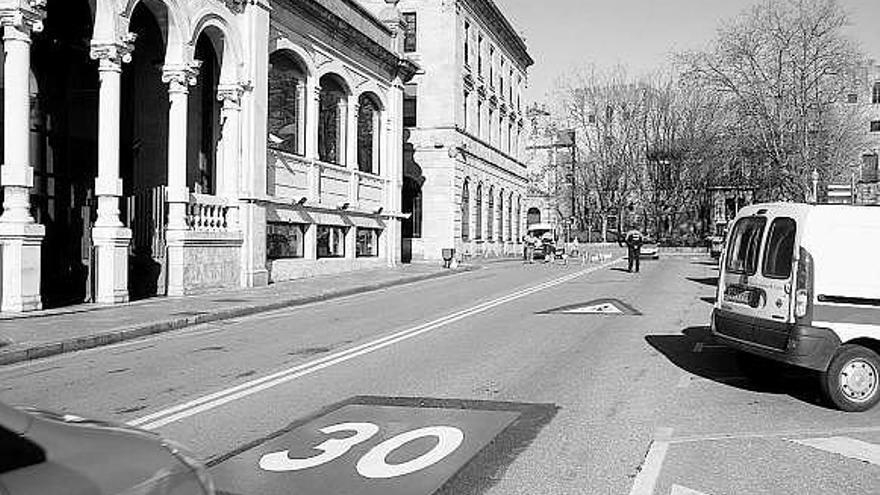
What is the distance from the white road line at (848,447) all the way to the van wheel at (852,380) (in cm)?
115

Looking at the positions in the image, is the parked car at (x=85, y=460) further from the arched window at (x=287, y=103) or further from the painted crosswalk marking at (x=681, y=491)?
the arched window at (x=287, y=103)

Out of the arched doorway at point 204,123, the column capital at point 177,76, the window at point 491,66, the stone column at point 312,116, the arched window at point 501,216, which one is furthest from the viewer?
the arched window at point 501,216

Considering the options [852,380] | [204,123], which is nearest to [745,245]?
[852,380]

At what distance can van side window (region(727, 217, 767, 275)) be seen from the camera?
937 cm

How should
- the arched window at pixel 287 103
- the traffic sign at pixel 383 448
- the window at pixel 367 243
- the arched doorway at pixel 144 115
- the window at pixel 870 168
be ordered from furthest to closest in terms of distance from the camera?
the window at pixel 870 168
the window at pixel 367 243
the arched window at pixel 287 103
the arched doorway at pixel 144 115
the traffic sign at pixel 383 448

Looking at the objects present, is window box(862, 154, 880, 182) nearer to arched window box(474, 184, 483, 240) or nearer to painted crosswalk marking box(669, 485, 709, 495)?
arched window box(474, 184, 483, 240)

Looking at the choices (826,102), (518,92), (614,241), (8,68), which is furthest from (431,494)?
(614,241)

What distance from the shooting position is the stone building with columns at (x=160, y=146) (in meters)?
16.9

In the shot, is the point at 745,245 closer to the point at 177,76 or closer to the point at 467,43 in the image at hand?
the point at 177,76

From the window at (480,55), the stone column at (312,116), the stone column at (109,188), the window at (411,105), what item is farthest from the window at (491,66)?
the stone column at (109,188)

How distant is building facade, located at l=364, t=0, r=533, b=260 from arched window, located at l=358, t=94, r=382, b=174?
886cm

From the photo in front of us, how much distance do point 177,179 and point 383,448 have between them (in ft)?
53.1

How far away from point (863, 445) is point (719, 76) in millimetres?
39949

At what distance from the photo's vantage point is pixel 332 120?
32188 millimetres
